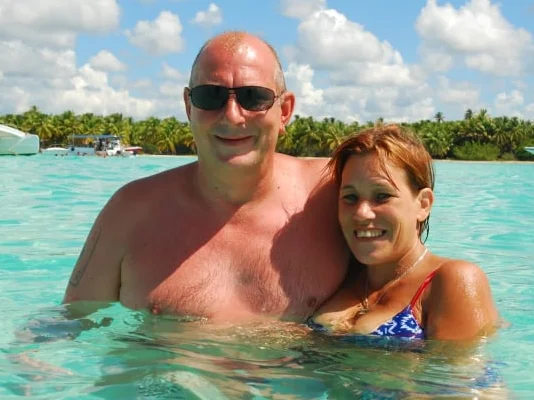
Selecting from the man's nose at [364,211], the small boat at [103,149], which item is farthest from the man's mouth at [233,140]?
the small boat at [103,149]

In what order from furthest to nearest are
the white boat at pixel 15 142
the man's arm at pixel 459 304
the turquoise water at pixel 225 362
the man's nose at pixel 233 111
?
the white boat at pixel 15 142, the man's nose at pixel 233 111, the man's arm at pixel 459 304, the turquoise water at pixel 225 362

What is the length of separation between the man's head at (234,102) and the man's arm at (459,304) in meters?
0.98

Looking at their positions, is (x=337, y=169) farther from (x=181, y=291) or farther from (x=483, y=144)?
(x=483, y=144)

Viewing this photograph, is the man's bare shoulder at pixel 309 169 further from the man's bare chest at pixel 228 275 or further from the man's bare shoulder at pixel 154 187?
the man's bare shoulder at pixel 154 187

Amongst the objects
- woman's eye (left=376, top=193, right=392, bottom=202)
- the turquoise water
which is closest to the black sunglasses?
woman's eye (left=376, top=193, right=392, bottom=202)

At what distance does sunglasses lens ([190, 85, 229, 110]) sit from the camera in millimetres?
3098

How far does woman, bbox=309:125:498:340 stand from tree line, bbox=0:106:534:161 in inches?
2032

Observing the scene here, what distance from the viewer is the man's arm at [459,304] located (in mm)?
2762

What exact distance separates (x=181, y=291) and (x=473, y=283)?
→ 1320 mm

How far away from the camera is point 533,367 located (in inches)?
126

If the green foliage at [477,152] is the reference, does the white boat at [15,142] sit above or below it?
below

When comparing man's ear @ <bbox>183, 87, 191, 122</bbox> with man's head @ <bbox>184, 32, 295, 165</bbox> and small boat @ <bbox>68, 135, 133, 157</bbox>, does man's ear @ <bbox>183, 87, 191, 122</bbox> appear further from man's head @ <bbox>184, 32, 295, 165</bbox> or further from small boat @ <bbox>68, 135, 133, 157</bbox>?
small boat @ <bbox>68, 135, 133, 157</bbox>

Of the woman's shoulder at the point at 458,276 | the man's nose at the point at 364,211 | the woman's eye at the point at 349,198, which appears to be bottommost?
the woman's shoulder at the point at 458,276

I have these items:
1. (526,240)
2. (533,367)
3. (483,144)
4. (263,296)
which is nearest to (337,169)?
(263,296)
